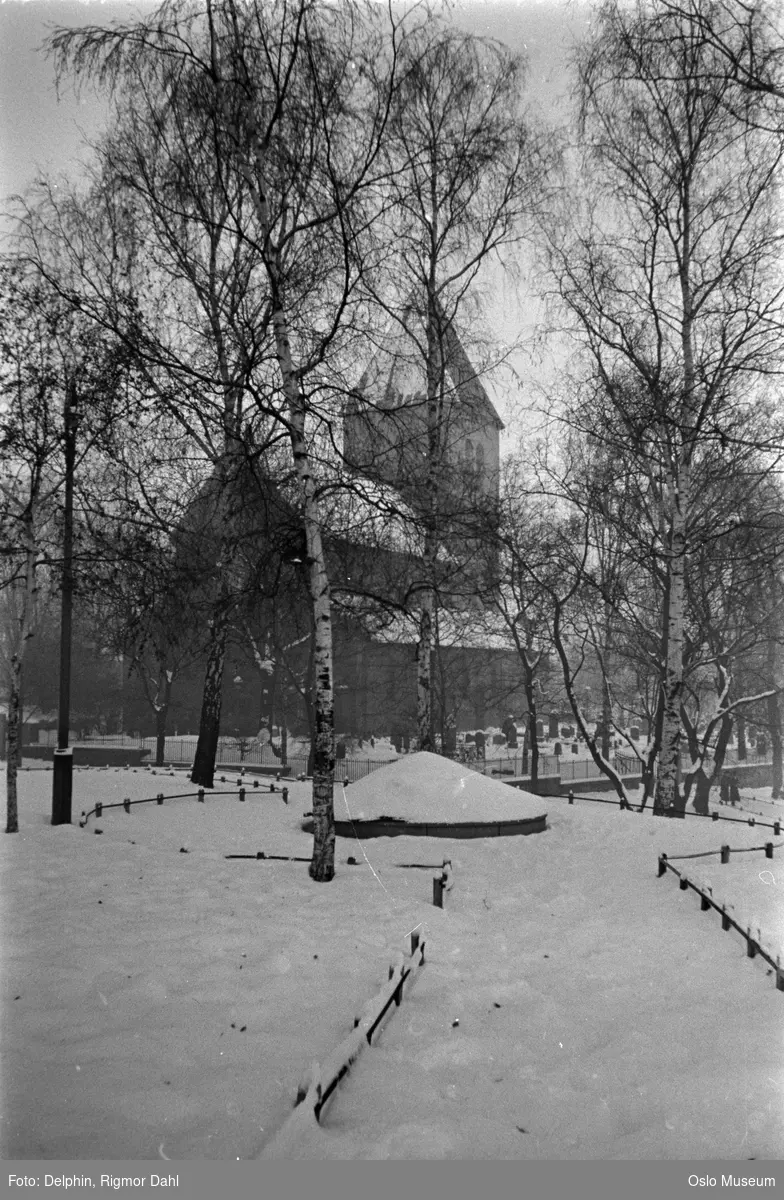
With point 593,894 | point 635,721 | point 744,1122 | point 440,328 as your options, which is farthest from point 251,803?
point 635,721

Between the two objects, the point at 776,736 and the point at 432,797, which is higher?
the point at 432,797

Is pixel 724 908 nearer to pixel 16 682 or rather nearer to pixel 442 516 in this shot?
pixel 442 516

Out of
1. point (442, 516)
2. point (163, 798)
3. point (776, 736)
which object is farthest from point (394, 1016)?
point (776, 736)

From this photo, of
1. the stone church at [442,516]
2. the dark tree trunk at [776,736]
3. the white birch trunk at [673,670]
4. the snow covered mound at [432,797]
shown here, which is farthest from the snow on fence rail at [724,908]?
the dark tree trunk at [776,736]

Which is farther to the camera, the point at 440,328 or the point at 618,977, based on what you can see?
the point at 440,328

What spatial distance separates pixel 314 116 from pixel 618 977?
8490 mm

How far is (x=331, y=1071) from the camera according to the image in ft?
10.7

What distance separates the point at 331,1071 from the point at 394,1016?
4.33 feet

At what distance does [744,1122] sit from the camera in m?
3.14

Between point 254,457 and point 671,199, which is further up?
point 671,199

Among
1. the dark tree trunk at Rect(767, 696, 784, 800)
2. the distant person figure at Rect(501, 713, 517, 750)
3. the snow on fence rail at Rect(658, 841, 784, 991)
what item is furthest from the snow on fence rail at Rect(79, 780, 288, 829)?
the distant person figure at Rect(501, 713, 517, 750)

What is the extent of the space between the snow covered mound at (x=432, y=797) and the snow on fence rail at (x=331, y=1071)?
6.31 meters

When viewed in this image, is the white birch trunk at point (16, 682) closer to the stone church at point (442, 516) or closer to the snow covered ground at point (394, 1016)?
the snow covered ground at point (394, 1016)

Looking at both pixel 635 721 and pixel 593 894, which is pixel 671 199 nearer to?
pixel 593 894
